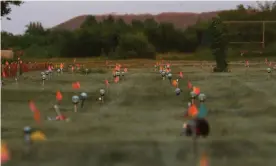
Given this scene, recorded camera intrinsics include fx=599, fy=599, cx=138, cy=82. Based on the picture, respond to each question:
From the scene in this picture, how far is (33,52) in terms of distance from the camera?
181 feet

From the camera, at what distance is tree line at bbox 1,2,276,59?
52.2m

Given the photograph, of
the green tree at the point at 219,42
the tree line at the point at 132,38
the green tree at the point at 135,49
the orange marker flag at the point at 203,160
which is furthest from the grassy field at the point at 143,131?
the green tree at the point at 135,49

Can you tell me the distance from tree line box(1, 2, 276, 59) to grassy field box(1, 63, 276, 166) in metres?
38.2

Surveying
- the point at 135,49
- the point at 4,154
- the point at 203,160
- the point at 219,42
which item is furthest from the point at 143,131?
the point at 135,49

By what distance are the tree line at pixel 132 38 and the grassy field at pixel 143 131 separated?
3819 centimetres

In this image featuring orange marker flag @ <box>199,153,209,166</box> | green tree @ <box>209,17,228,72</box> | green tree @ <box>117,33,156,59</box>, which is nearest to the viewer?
orange marker flag @ <box>199,153,209,166</box>

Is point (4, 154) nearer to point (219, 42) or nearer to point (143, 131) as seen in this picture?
point (143, 131)

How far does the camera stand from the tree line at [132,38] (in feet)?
171

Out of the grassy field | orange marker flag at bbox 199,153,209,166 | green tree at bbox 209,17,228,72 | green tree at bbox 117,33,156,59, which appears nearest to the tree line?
green tree at bbox 117,33,156,59

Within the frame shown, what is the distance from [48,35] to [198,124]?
6645 cm

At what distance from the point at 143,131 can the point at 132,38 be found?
151ft

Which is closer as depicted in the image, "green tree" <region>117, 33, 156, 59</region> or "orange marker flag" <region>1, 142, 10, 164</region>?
"orange marker flag" <region>1, 142, 10, 164</region>

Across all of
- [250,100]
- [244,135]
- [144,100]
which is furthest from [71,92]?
[244,135]

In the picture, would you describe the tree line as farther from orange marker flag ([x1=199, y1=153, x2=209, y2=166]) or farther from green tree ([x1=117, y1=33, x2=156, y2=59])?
orange marker flag ([x1=199, y1=153, x2=209, y2=166])
